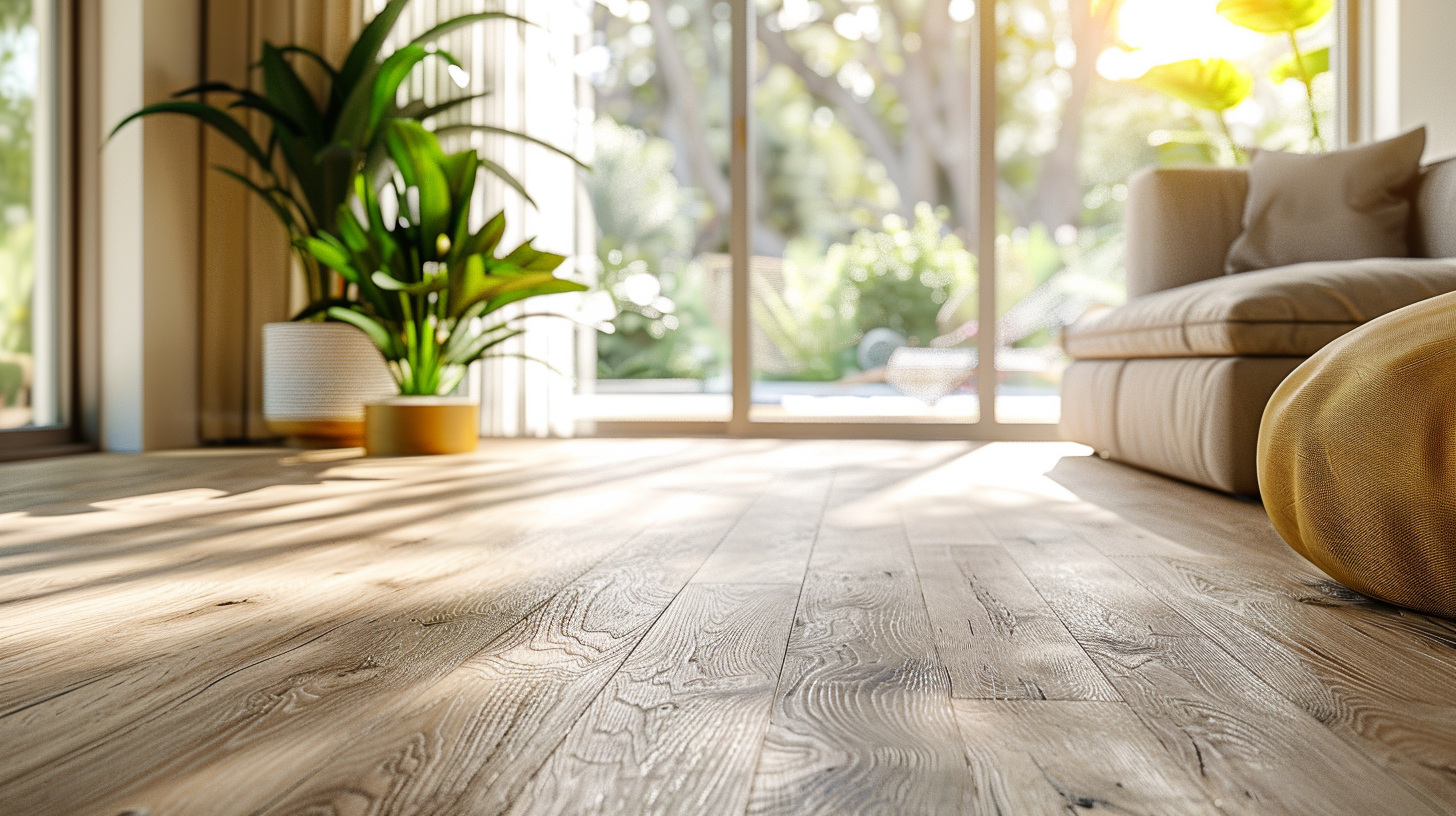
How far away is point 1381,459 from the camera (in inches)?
37.4

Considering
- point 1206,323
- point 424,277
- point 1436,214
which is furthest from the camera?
point 424,277

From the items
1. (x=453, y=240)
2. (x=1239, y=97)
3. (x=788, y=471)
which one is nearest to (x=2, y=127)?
(x=453, y=240)

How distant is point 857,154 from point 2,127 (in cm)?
303

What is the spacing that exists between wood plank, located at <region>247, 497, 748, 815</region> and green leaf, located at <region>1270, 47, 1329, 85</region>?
3.39 m

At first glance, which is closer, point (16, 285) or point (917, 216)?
point (16, 285)

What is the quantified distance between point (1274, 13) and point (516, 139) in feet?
8.35

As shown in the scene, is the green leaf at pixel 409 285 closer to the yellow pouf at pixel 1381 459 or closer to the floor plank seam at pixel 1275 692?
the floor plank seam at pixel 1275 692

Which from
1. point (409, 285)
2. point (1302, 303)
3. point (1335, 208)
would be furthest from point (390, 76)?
point (1335, 208)

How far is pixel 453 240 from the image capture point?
2.73 metres

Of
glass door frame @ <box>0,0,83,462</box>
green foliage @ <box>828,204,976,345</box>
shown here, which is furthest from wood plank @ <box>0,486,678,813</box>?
green foliage @ <box>828,204,976,345</box>

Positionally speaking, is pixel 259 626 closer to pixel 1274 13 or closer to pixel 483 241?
pixel 483 241

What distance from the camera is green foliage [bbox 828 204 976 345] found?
3771 millimetres

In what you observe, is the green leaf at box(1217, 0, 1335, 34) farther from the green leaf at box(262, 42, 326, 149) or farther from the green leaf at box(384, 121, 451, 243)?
the green leaf at box(262, 42, 326, 149)

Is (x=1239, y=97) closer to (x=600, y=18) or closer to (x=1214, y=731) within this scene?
(x=600, y=18)
